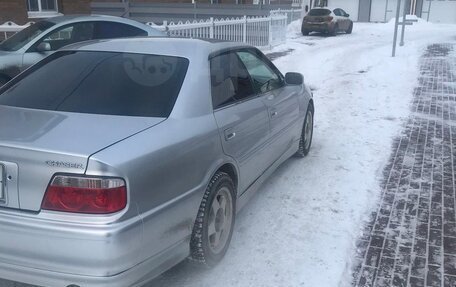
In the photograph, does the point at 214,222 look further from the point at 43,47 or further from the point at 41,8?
the point at 41,8

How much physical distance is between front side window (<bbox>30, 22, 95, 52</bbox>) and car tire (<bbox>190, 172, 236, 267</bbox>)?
215 inches

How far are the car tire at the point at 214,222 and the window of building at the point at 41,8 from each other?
14.8 m

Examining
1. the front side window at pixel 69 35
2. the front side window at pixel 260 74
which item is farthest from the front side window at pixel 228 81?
the front side window at pixel 69 35

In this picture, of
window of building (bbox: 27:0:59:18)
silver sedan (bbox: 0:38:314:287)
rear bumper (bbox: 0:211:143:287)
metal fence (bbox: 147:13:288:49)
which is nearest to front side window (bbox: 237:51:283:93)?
silver sedan (bbox: 0:38:314:287)

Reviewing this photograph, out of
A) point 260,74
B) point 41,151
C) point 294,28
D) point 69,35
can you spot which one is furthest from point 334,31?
point 41,151

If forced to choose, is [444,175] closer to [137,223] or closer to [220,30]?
[137,223]

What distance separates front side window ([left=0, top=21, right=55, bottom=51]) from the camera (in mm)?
7789

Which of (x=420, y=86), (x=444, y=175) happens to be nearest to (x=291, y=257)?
(x=444, y=175)

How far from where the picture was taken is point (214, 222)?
3377mm

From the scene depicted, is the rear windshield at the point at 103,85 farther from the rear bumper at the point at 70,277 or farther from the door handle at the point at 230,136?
the rear bumper at the point at 70,277

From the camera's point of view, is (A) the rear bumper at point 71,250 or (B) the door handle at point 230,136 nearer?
(A) the rear bumper at point 71,250

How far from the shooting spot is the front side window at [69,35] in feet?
25.9

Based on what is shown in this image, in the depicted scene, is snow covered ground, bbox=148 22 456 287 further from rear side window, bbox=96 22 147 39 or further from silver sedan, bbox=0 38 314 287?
rear side window, bbox=96 22 147 39

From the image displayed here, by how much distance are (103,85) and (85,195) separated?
1082 millimetres
